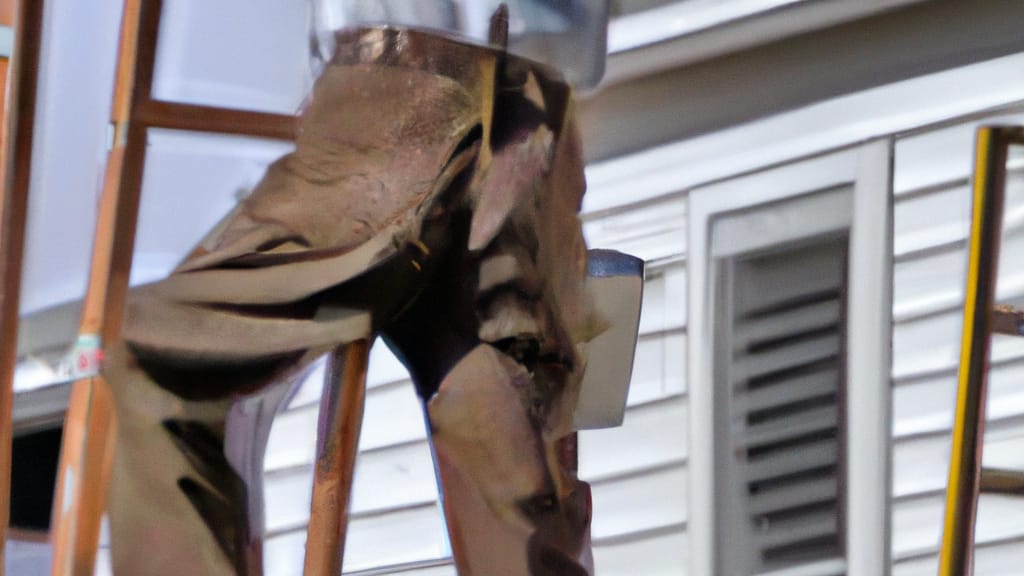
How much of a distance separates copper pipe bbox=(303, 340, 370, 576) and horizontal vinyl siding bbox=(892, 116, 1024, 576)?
2.82 feet

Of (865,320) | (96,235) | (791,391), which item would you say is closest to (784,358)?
(791,391)

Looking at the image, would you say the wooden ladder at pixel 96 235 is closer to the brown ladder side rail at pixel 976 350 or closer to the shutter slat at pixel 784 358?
the brown ladder side rail at pixel 976 350

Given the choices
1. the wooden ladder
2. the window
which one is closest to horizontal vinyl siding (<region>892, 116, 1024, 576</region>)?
the window

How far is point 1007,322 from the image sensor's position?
1.12 metres

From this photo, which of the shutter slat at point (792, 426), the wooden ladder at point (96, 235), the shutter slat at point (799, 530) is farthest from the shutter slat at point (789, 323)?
the wooden ladder at point (96, 235)

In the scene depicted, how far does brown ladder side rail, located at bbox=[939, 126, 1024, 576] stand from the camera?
1078 millimetres

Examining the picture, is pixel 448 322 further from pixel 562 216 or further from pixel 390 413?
pixel 390 413

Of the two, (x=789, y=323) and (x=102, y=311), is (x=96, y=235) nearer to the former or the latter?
(x=102, y=311)

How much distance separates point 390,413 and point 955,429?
3.26 ft

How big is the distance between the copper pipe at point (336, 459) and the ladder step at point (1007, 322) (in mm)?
640

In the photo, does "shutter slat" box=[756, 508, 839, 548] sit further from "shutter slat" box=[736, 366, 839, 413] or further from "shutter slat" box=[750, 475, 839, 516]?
"shutter slat" box=[736, 366, 839, 413]

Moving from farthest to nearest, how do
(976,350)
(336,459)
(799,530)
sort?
(799,530) → (976,350) → (336,459)

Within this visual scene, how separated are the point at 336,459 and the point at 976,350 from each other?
625 millimetres

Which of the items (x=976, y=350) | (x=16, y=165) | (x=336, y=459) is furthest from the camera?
(x=976, y=350)
